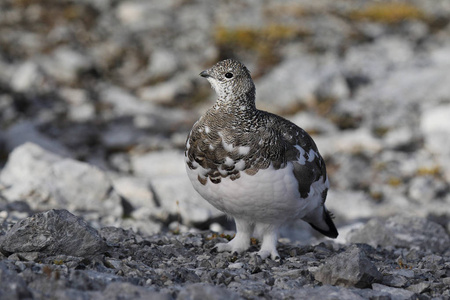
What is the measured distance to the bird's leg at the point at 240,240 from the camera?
17.3ft

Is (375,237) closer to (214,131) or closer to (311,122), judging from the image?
(214,131)

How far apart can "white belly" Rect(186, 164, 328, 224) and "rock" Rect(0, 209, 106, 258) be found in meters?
0.99

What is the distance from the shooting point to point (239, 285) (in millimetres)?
4074

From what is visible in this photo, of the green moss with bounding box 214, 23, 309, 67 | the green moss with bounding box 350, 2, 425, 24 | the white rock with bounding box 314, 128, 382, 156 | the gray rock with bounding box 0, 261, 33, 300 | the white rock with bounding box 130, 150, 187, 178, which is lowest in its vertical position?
the gray rock with bounding box 0, 261, 33, 300

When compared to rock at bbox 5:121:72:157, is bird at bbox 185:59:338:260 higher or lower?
higher

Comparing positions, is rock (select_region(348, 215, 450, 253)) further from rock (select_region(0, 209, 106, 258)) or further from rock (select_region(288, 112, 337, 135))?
rock (select_region(288, 112, 337, 135))

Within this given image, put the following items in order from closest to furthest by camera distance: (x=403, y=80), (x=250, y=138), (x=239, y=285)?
1. (x=239, y=285)
2. (x=250, y=138)
3. (x=403, y=80)

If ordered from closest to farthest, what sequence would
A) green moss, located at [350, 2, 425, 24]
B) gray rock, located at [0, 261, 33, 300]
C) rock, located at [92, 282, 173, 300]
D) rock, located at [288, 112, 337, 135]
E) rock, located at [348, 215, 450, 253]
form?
gray rock, located at [0, 261, 33, 300], rock, located at [92, 282, 173, 300], rock, located at [348, 215, 450, 253], rock, located at [288, 112, 337, 135], green moss, located at [350, 2, 425, 24]

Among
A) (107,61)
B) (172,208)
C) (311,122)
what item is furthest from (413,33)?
(172,208)

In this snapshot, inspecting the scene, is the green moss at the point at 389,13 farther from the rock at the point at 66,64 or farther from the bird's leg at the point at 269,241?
the bird's leg at the point at 269,241

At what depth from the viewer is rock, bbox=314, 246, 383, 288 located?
411 cm

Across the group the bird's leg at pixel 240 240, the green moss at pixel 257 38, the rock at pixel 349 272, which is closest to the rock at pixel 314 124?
the green moss at pixel 257 38

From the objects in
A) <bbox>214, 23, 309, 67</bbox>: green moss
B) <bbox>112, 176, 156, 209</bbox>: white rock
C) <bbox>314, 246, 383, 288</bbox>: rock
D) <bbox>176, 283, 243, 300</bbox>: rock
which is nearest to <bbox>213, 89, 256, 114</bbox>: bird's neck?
<bbox>314, 246, 383, 288</bbox>: rock

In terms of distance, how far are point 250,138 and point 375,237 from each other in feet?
8.12
